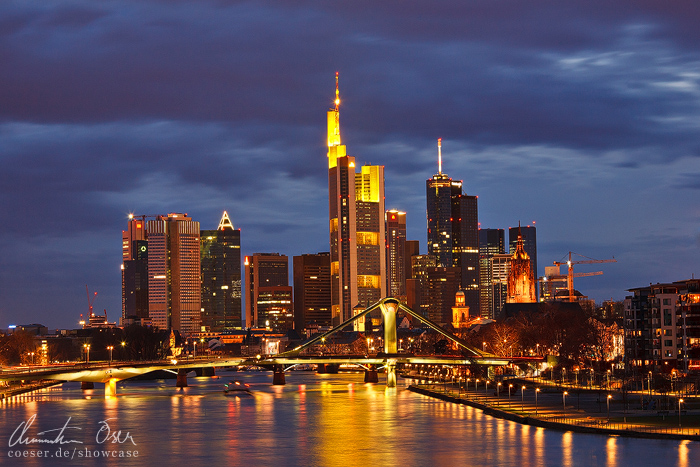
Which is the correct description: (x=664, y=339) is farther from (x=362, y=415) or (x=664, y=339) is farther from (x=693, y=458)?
(x=693, y=458)

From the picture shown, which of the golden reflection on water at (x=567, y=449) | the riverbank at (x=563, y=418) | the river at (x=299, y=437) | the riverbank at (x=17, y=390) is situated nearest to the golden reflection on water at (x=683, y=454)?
the river at (x=299, y=437)

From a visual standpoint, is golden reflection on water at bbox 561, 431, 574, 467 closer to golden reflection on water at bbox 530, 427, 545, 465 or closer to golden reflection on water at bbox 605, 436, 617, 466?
golden reflection on water at bbox 530, 427, 545, 465

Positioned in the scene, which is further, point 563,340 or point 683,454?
point 563,340

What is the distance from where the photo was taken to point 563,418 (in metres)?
83.2

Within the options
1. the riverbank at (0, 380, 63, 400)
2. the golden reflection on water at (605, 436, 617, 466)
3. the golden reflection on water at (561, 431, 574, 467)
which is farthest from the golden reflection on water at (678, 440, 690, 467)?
the riverbank at (0, 380, 63, 400)

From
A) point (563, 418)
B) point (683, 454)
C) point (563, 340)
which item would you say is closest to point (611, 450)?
point (683, 454)

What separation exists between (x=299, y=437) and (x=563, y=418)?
20.8 metres

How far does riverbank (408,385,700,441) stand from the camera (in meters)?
70.9

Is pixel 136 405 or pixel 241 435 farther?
pixel 136 405

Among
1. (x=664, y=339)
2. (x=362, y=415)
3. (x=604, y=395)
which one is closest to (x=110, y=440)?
(x=362, y=415)

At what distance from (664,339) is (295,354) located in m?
56.5

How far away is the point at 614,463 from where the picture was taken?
6219 centimetres

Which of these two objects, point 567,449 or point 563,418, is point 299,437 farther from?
point 567,449

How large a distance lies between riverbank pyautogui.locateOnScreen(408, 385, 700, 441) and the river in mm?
1179
